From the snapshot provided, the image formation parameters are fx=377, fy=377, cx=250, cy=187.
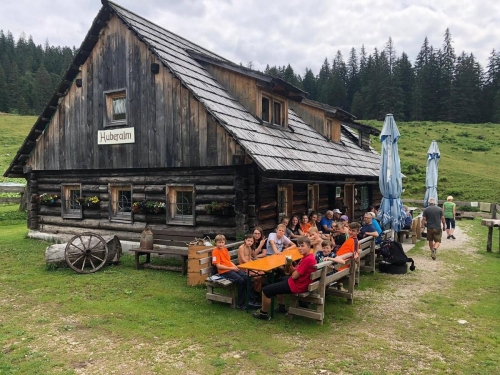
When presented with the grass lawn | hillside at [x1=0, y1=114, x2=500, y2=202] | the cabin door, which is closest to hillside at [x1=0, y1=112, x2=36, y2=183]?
hillside at [x1=0, y1=114, x2=500, y2=202]

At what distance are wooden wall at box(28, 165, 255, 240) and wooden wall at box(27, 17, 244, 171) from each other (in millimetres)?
372

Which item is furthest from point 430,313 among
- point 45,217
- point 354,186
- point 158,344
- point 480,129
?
point 480,129

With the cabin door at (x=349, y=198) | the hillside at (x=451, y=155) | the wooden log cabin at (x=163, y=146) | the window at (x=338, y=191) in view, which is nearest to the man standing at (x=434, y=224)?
the wooden log cabin at (x=163, y=146)

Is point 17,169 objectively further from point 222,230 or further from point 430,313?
point 430,313

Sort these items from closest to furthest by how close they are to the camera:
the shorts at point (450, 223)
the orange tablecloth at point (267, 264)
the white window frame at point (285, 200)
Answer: the orange tablecloth at point (267, 264) < the white window frame at point (285, 200) < the shorts at point (450, 223)

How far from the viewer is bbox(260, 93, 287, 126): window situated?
12.5m

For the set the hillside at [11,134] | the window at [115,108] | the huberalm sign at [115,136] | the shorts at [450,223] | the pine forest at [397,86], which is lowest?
the shorts at [450,223]

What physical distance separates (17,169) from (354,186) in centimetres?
1339

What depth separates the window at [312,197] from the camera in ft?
42.7

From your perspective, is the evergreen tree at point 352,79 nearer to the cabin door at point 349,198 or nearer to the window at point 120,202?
the cabin door at point 349,198

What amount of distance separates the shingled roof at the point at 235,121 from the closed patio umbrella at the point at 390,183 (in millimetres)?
1619

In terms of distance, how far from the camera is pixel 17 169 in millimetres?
14070

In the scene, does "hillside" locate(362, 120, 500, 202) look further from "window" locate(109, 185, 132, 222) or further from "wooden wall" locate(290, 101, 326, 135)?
"window" locate(109, 185, 132, 222)

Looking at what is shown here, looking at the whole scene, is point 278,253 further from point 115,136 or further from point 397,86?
point 397,86
